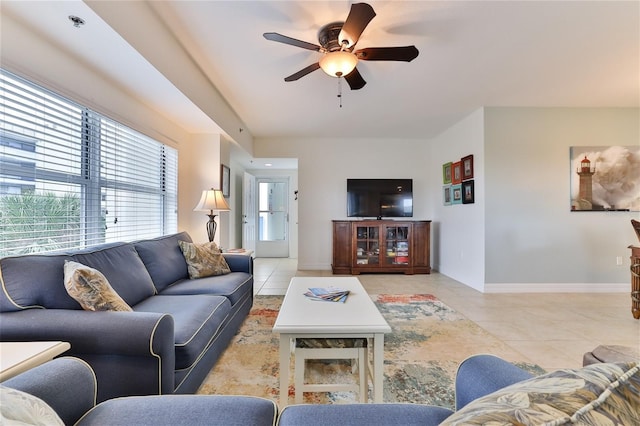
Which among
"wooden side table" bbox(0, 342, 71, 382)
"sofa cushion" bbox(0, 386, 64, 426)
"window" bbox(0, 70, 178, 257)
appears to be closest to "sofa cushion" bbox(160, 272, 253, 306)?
"window" bbox(0, 70, 178, 257)

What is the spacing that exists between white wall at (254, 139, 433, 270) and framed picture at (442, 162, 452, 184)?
1.49 ft

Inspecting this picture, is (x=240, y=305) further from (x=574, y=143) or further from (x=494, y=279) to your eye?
(x=574, y=143)

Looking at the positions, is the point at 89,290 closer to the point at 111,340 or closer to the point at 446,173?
the point at 111,340

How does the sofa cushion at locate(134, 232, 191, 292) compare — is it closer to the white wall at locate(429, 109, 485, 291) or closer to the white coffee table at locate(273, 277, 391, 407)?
the white coffee table at locate(273, 277, 391, 407)

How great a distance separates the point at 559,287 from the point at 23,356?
5.00 m

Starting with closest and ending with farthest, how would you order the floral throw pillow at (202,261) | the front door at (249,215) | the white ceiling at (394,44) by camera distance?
the white ceiling at (394,44) → the floral throw pillow at (202,261) → the front door at (249,215)

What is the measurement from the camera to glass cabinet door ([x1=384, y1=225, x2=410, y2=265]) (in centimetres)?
468

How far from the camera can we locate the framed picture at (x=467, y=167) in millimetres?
3871

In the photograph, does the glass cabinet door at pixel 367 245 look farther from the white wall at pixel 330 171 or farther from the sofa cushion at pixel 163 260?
the sofa cushion at pixel 163 260

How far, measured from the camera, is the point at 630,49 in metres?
2.32

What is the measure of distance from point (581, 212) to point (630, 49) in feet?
6.79

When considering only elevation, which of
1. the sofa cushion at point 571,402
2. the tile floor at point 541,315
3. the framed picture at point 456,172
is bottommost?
the tile floor at point 541,315

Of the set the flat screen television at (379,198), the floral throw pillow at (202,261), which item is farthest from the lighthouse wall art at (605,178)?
the floral throw pillow at (202,261)

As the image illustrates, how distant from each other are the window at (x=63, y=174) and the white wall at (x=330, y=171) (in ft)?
8.57
